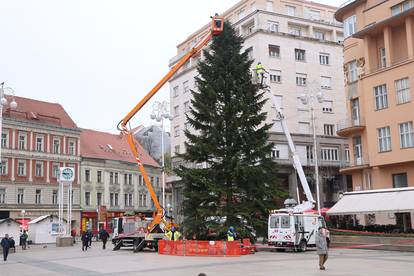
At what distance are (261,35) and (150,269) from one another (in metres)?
41.4

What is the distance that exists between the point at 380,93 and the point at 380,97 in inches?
12.2

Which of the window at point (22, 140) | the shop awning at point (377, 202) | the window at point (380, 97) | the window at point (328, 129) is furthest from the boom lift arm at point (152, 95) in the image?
the window at point (22, 140)

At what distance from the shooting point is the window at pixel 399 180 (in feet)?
130

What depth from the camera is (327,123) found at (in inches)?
2432

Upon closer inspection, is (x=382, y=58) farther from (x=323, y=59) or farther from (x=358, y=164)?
(x=323, y=59)

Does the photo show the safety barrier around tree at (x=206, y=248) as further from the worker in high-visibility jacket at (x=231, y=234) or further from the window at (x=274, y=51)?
the window at (x=274, y=51)

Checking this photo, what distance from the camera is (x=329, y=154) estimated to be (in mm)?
60281

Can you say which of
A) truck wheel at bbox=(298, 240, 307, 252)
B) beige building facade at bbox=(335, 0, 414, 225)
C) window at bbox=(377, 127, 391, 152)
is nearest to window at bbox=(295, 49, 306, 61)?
beige building facade at bbox=(335, 0, 414, 225)

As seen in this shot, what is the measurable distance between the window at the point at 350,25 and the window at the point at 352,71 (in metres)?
2.61

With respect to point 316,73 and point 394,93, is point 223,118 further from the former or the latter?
point 316,73

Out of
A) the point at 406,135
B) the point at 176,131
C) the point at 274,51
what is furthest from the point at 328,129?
the point at 406,135

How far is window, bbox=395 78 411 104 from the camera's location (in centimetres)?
3866

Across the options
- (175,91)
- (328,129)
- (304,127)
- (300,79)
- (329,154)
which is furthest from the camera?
(175,91)

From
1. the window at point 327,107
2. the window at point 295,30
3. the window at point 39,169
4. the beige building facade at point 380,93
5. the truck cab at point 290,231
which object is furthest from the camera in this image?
the window at point 39,169
